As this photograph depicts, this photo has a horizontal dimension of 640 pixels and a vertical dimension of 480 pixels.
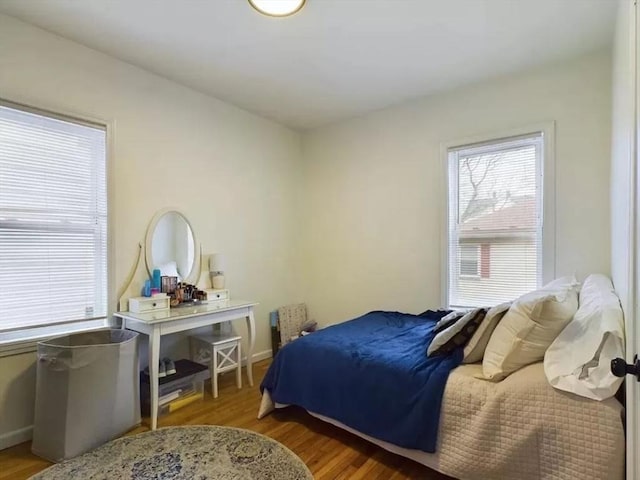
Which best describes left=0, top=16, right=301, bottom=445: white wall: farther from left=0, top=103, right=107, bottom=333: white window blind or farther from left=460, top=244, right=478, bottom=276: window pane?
left=460, top=244, right=478, bottom=276: window pane

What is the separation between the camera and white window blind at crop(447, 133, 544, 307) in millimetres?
2914

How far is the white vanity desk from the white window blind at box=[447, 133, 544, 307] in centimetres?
198

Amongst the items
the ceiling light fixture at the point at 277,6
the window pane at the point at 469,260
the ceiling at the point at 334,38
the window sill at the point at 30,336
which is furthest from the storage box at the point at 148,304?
the window pane at the point at 469,260

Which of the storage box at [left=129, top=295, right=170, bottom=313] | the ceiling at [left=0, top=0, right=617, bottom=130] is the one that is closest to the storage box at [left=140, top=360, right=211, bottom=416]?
the storage box at [left=129, top=295, right=170, bottom=313]

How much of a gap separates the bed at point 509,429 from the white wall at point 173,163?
1.88 meters

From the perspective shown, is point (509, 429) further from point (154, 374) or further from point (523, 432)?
point (154, 374)

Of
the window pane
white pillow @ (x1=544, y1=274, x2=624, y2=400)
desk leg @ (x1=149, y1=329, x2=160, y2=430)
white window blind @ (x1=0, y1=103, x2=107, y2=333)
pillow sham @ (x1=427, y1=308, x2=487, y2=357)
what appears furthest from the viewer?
the window pane

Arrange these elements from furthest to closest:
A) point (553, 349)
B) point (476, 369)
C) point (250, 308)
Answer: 1. point (250, 308)
2. point (476, 369)
3. point (553, 349)

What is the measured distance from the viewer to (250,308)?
315 centimetres

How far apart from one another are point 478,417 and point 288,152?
328 cm

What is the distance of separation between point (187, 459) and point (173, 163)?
2210 mm

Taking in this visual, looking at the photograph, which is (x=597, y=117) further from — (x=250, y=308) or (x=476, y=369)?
(x=250, y=308)

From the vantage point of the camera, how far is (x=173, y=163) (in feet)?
10.1

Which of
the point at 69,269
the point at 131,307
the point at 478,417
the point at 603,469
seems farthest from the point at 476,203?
the point at 69,269
